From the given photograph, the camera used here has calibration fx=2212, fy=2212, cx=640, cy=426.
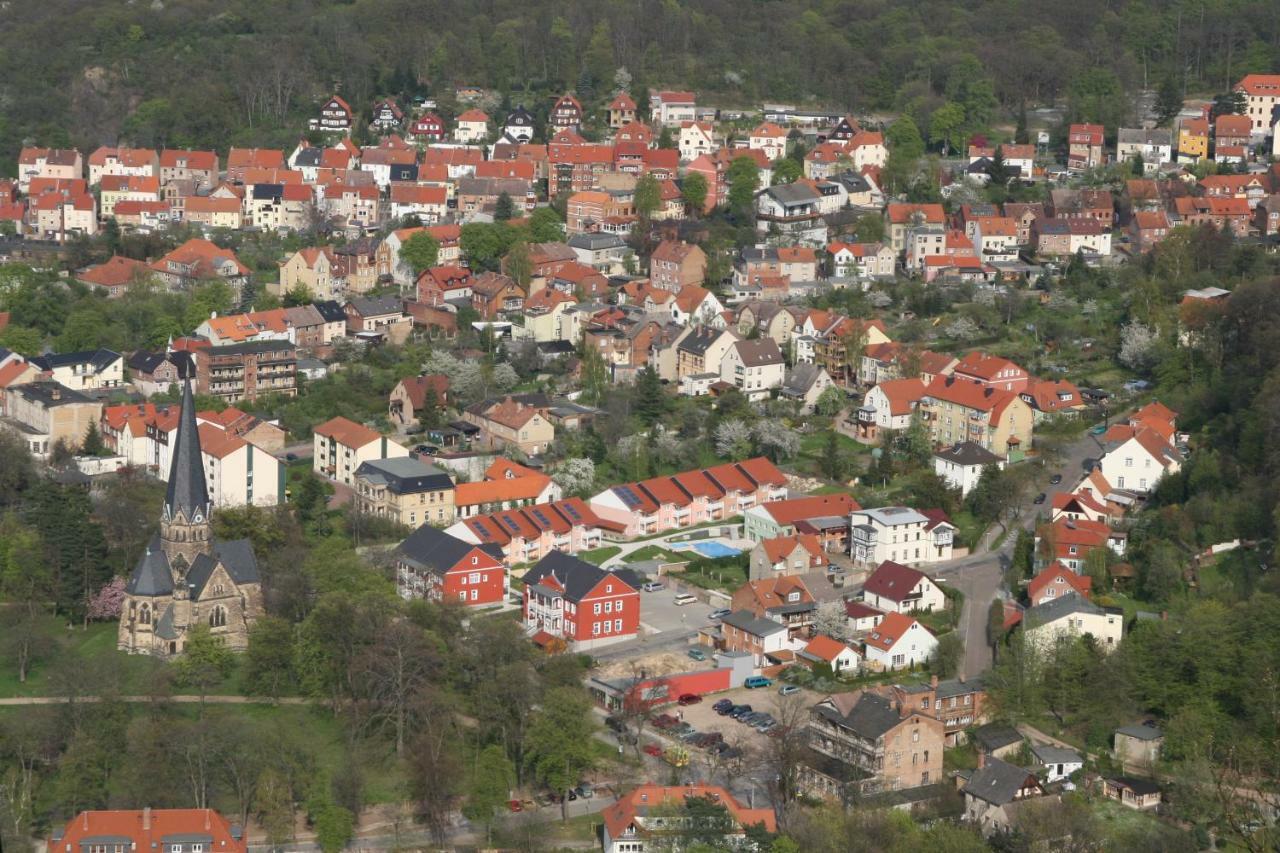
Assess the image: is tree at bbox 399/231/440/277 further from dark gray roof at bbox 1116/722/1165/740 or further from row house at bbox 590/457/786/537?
dark gray roof at bbox 1116/722/1165/740

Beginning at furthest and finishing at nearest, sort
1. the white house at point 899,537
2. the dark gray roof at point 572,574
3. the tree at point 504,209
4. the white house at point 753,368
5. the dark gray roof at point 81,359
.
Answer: the tree at point 504,209, the white house at point 753,368, the dark gray roof at point 81,359, the white house at point 899,537, the dark gray roof at point 572,574

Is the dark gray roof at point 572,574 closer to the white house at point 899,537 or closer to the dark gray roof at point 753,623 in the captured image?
the dark gray roof at point 753,623

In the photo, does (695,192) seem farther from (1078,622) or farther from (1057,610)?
(1078,622)

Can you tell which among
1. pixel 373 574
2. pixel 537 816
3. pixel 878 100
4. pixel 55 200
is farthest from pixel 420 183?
pixel 537 816

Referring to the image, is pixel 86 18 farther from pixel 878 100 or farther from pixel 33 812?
pixel 33 812

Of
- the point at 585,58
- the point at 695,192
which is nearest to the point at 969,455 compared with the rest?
the point at 695,192

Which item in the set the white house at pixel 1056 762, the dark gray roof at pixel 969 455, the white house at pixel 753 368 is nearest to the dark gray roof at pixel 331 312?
the white house at pixel 753 368
